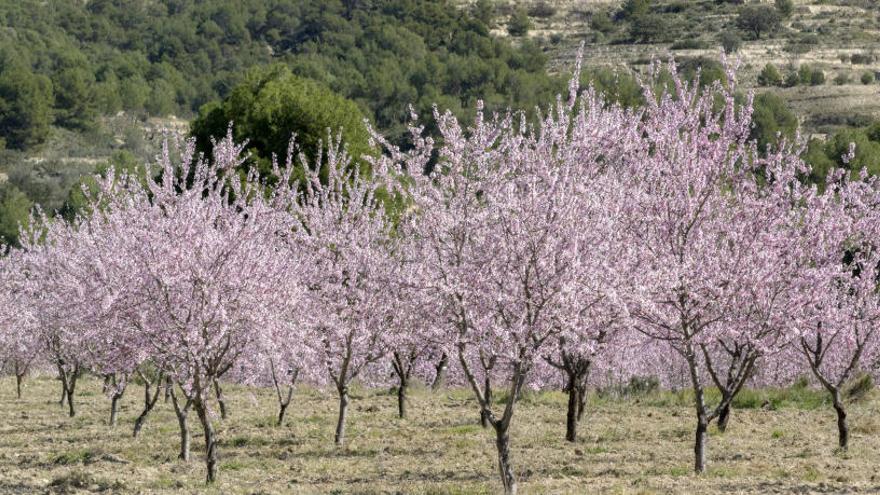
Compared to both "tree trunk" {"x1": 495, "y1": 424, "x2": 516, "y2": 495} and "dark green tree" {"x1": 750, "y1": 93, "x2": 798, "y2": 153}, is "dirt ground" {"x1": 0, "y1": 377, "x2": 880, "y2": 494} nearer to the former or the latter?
"tree trunk" {"x1": 495, "y1": 424, "x2": 516, "y2": 495}

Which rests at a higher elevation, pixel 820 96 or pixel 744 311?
pixel 820 96

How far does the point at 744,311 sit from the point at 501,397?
1168 centimetres

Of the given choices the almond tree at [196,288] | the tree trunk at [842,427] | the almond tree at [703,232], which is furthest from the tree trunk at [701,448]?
the almond tree at [196,288]

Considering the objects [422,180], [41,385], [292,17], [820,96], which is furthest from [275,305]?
[292,17]

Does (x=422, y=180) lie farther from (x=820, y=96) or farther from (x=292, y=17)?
(x=292, y=17)

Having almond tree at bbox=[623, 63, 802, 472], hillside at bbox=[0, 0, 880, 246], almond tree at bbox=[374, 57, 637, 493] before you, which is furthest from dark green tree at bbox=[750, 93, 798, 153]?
almond tree at bbox=[374, 57, 637, 493]

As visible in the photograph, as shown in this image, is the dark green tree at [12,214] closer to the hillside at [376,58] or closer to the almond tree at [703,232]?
the hillside at [376,58]

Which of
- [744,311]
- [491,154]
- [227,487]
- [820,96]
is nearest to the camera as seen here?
[491,154]

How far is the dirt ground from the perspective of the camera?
44.7 feet

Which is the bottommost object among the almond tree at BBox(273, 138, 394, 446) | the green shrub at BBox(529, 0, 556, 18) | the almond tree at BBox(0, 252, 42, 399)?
the almond tree at BBox(0, 252, 42, 399)

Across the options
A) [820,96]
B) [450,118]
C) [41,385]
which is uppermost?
[820,96]

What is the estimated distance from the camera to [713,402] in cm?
2366

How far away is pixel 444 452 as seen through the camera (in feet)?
54.8

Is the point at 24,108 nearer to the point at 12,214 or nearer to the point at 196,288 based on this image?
the point at 12,214
